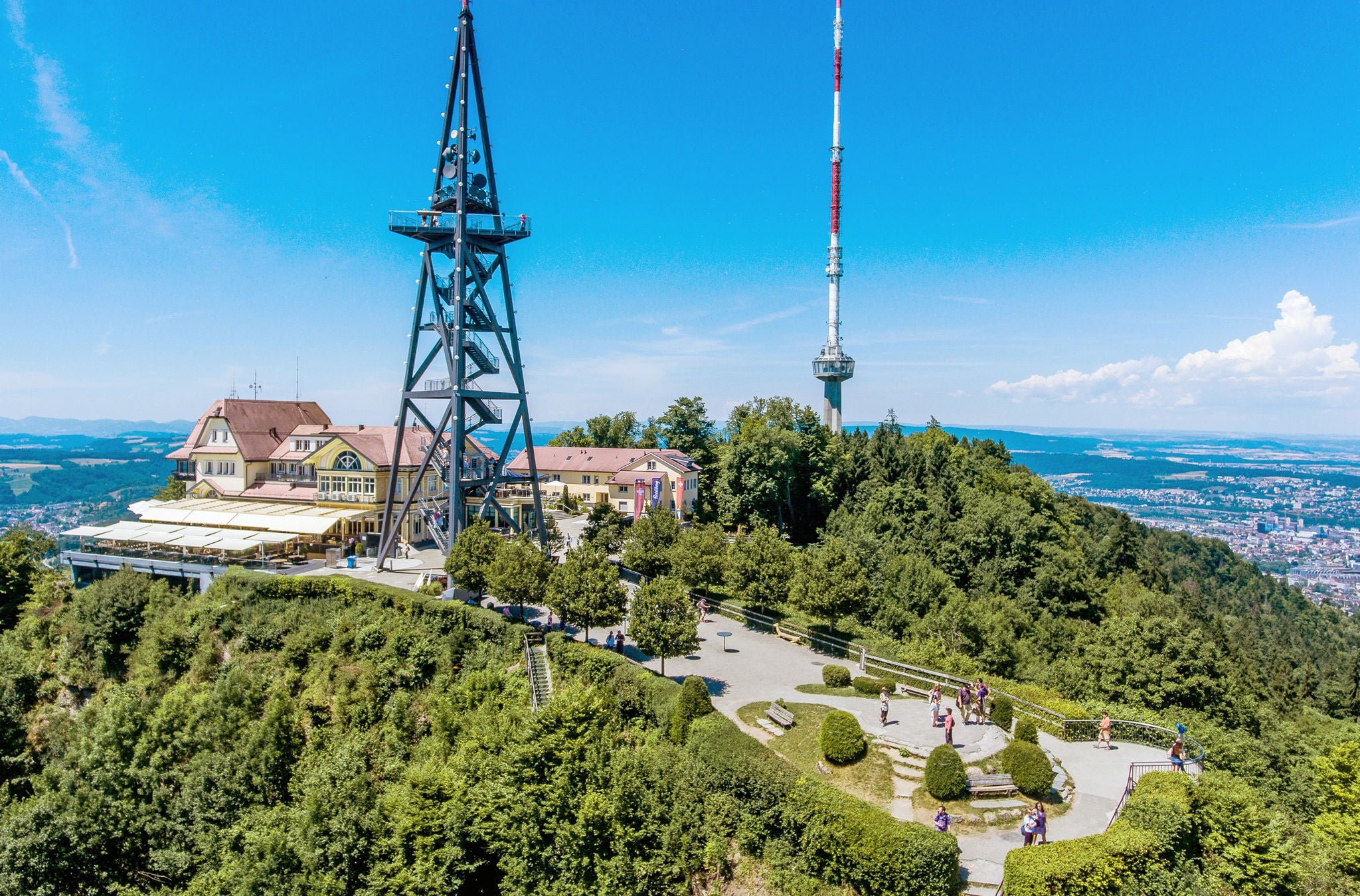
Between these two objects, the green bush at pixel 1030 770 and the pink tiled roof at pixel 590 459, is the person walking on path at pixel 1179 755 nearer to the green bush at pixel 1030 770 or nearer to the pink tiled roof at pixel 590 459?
the green bush at pixel 1030 770

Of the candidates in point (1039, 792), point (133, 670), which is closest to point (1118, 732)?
point (1039, 792)

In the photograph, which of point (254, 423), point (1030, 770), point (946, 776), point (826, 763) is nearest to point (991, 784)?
point (1030, 770)

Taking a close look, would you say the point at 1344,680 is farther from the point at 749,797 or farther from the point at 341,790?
the point at 341,790

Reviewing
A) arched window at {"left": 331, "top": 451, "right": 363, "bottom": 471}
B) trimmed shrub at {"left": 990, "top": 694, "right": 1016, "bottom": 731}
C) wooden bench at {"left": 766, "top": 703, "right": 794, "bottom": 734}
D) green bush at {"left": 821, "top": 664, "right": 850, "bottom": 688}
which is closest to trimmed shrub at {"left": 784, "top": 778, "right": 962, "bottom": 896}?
wooden bench at {"left": 766, "top": 703, "right": 794, "bottom": 734}

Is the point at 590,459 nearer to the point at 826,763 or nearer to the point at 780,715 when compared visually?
the point at 780,715

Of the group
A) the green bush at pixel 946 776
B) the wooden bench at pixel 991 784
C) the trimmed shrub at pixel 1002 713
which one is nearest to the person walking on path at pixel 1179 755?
the trimmed shrub at pixel 1002 713
